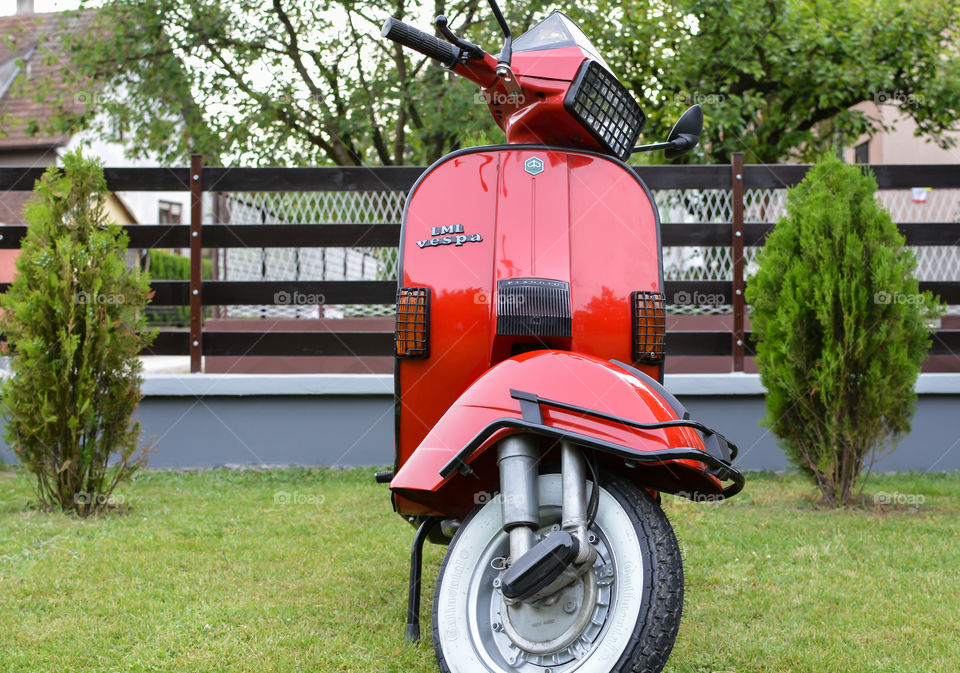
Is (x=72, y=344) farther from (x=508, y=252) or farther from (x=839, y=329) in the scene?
(x=839, y=329)

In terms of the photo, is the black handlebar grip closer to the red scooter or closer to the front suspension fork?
the red scooter

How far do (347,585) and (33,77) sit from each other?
36.6 feet

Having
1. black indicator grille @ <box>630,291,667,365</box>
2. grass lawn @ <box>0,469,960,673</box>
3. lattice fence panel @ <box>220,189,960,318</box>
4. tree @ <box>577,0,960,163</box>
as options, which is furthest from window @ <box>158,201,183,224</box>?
black indicator grille @ <box>630,291,667,365</box>

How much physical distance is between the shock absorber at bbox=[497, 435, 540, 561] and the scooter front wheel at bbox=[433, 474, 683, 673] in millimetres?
73

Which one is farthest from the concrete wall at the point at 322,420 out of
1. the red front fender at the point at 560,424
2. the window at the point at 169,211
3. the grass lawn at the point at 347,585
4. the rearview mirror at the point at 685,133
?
the window at the point at 169,211

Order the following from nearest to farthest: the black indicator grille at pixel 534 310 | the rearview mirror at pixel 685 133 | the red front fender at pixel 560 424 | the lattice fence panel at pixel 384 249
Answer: the red front fender at pixel 560 424, the black indicator grille at pixel 534 310, the rearview mirror at pixel 685 133, the lattice fence panel at pixel 384 249

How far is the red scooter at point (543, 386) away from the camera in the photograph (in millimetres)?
1745

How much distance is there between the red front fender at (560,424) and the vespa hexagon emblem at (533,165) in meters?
0.64

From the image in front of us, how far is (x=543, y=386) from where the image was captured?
6.31ft

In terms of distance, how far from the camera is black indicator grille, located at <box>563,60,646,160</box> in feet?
8.18

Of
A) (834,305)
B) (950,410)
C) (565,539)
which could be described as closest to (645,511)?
(565,539)

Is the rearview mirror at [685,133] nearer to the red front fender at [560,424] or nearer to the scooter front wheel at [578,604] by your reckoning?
the red front fender at [560,424]

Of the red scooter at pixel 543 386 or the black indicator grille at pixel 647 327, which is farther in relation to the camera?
the black indicator grille at pixel 647 327

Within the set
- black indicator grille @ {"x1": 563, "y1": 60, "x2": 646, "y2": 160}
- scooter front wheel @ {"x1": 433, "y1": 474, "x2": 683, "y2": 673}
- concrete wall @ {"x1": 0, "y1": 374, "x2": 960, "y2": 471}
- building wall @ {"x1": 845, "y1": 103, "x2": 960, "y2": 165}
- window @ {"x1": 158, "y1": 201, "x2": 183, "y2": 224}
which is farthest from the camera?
window @ {"x1": 158, "y1": 201, "x2": 183, "y2": 224}
